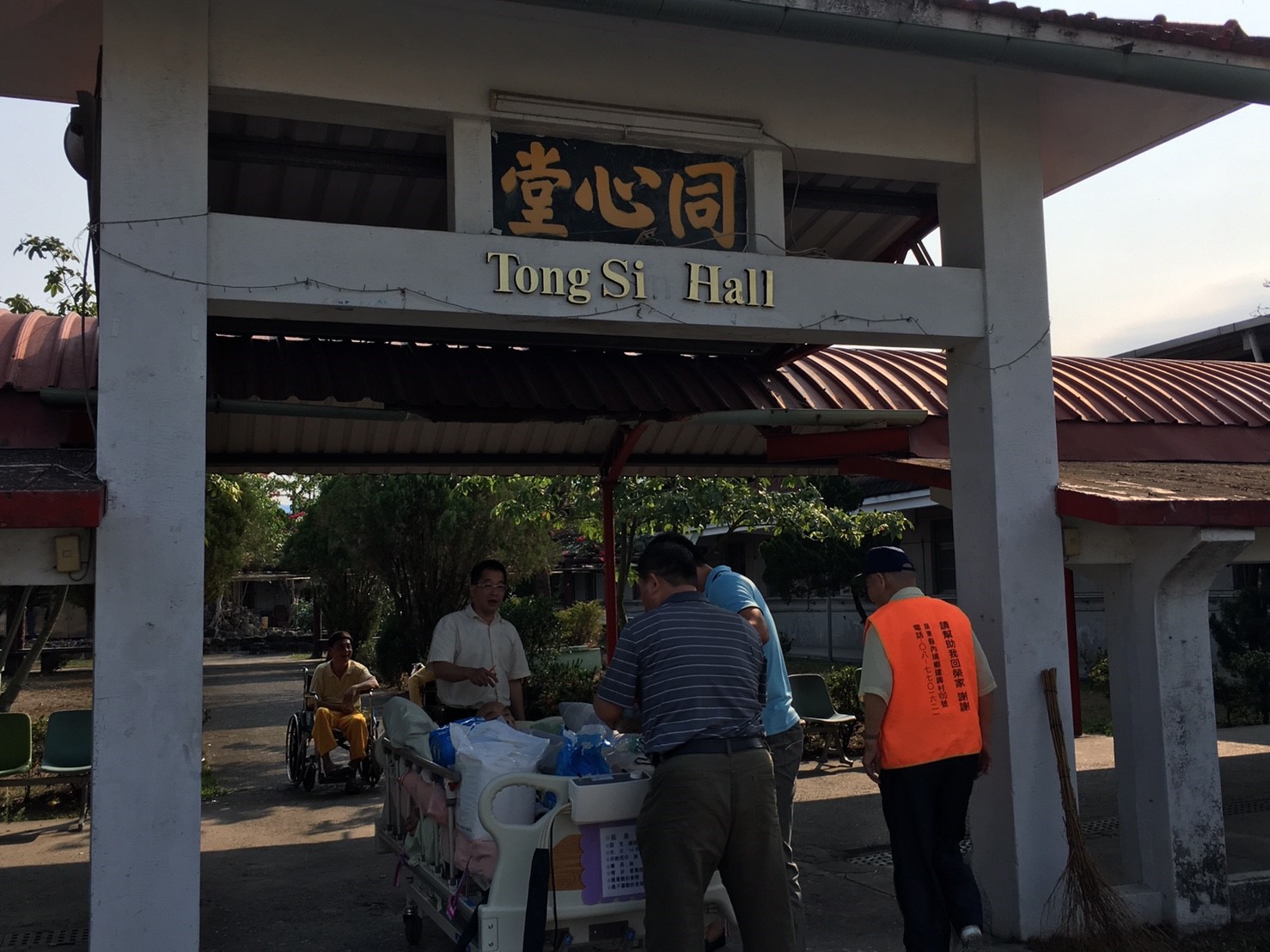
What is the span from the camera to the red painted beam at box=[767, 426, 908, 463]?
310 inches

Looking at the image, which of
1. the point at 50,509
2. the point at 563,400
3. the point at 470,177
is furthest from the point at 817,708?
the point at 50,509

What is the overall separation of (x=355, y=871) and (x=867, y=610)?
18492 millimetres

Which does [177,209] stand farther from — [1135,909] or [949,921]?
[1135,909]

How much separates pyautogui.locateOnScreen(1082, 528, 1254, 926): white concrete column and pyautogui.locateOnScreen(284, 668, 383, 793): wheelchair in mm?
6673

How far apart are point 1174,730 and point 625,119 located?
13.9 feet

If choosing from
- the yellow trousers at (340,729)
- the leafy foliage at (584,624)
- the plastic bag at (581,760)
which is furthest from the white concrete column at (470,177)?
the leafy foliage at (584,624)

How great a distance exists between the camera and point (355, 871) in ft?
24.3

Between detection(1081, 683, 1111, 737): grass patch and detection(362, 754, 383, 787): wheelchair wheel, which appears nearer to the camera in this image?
detection(362, 754, 383, 787): wheelchair wheel

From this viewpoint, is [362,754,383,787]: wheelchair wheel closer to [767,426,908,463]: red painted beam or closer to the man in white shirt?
the man in white shirt

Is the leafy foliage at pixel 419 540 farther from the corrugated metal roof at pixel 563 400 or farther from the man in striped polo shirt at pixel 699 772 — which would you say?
the man in striped polo shirt at pixel 699 772

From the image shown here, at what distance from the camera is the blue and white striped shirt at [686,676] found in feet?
13.6

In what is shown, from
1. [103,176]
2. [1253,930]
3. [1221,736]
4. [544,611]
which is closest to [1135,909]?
→ [1253,930]

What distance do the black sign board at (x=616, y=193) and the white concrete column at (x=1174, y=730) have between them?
9.20ft

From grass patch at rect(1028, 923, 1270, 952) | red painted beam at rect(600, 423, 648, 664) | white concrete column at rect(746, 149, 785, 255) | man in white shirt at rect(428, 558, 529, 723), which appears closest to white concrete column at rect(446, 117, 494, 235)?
white concrete column at rect(746, 149, 785, 255)
